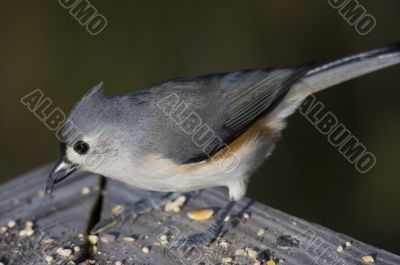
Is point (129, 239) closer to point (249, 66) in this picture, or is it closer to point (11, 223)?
point (11, 223)

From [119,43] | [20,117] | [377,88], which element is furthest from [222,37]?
[20,117]

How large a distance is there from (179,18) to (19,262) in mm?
4067

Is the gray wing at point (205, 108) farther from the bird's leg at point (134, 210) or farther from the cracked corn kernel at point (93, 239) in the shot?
the cracked corn kernel at point (93, 239)

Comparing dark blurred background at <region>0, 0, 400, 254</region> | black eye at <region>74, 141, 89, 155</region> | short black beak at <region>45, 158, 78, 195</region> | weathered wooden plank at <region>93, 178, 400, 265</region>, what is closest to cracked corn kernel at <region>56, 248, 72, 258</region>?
weathered wooden plank at <region>93, 178, 400, 265</region>

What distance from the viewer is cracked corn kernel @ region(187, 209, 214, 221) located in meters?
3.61

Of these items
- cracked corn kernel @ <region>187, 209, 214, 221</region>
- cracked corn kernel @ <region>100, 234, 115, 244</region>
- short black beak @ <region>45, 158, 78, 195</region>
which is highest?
cracked corn kernel @ <region>187, 209, 214, 221</region>

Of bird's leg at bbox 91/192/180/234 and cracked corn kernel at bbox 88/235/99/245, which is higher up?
bird's leg at bbox 91/192/180/234

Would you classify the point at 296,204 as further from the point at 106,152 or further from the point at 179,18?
the point at 106,152

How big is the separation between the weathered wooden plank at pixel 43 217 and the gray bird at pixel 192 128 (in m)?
0.20

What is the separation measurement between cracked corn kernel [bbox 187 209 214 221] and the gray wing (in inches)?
13.1

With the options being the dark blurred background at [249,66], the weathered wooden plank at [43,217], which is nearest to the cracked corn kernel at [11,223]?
the weathered wooden plank at [43,217]

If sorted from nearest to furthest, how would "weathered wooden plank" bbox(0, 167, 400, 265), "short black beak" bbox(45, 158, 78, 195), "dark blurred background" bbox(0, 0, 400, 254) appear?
"weathered wooden plank" bbox(0, 167, 400, 265) < "short black beak" bbox(45, 158, 78, 195) < "dark blurred background" bbox(0, 0, 400, 254)

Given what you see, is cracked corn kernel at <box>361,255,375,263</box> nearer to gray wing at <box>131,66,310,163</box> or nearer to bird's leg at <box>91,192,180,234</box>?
gray wing at <box>131,66,310,163</box>

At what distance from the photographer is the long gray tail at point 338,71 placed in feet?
11.9
